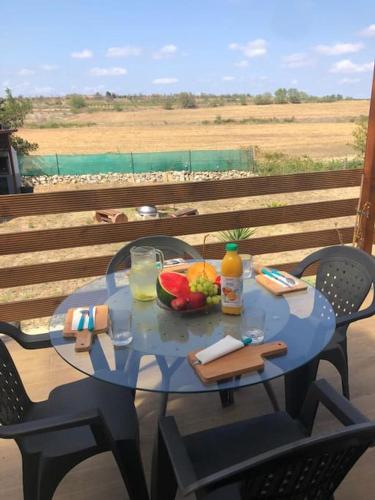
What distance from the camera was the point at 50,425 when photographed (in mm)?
1105

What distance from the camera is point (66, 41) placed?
39.7m

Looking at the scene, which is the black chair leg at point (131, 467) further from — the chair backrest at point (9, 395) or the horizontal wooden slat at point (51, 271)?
the horizontal wooden slat at point (51, 271)

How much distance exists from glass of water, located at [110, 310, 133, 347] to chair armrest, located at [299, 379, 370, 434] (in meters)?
0.61

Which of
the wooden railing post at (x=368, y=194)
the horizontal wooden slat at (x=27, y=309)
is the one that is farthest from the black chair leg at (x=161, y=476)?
the wooden railing post at (x=368, y=194)

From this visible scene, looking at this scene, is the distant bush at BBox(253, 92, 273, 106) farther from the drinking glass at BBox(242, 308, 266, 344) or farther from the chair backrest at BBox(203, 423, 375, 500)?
the chair backrest at BBox(203, 423, 375, 500)

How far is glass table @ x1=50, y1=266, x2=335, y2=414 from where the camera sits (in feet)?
3.83

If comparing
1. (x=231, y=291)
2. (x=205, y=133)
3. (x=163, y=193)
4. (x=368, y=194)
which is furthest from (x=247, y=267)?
(x=205, y=133)

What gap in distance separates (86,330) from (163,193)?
163 centimetres

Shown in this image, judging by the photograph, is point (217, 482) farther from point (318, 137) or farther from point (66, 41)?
point (66, 41)

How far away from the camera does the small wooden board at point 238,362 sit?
1.12 meters

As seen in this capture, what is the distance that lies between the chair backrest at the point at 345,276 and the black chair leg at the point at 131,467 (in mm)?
1213

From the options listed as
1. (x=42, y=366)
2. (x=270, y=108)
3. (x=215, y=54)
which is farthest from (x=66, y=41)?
(x=42, y=366)

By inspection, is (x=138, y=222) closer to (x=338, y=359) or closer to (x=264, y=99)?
(x=338, y=359)

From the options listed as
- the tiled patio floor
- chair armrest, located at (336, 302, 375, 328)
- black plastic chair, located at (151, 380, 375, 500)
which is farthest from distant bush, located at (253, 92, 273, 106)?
black plastic chair, located at (151, 380, 375, 500)
